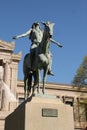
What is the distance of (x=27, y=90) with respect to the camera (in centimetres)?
1195

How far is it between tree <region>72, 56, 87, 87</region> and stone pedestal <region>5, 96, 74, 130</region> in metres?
23.6

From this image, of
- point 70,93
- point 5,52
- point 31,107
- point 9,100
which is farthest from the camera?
point 70,93

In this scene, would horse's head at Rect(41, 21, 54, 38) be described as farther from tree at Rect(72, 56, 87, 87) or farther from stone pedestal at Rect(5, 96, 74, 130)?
tree at Rect(72, 56, 87, 87)

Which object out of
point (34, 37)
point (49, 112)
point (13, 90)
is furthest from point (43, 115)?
point (13, 90)

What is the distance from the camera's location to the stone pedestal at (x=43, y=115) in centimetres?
973

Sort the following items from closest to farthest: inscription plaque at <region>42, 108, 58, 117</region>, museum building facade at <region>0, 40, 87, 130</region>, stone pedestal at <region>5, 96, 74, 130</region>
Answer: stone pedestal at <region>5, 96, 74, 130</region> → inscription plaque at <region>42, 108, 58, 117</region> → museum building facade at <region>0, 40, 87, 130</region>

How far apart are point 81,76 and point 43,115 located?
80.7ft

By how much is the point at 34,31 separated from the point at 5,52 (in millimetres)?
35814

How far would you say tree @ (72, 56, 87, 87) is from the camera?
3384cm

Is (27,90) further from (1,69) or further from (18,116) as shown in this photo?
(1,69)

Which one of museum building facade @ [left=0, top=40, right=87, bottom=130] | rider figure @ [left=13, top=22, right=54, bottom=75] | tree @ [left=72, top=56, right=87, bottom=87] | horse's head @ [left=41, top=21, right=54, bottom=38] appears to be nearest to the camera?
horse's head @ [left=41, top=21, right=54, bottom=38]

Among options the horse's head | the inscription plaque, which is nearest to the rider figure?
the horse's head

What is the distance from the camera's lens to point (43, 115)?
9922 mm

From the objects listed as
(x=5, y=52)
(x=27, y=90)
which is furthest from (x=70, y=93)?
(x=27, y=90)
